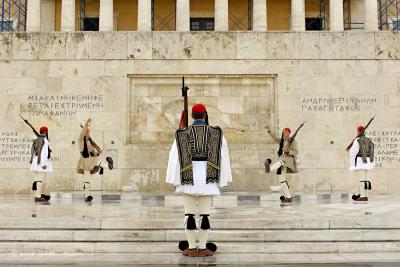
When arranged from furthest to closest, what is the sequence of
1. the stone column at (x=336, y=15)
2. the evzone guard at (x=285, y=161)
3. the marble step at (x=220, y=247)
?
the stone column at (x=336, y=15), the evzone guard at (x=285, y=161), the marble step at (x=220, y=247)

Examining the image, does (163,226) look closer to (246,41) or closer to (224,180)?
(224,180)

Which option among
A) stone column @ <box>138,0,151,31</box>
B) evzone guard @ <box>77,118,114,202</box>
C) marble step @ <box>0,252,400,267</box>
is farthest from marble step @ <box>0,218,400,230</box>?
stone column @ <box>138,0,151,31</box>

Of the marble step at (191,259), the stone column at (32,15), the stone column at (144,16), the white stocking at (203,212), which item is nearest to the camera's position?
the marble step at (191,259)

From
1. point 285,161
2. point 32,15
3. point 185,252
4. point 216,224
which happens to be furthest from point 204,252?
point 32,15

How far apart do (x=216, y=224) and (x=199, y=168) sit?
1.73 m

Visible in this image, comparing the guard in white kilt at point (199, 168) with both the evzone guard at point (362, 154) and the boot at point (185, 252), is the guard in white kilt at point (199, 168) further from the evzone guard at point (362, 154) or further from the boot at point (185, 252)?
the evzone guard at point (362, 154)

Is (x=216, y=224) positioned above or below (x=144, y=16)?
below

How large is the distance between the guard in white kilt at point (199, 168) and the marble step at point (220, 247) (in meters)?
0.70

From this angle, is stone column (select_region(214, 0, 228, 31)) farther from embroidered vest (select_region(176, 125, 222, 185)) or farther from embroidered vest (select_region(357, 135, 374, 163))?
embroidered vest (select_region(176, 125, 222, 185))

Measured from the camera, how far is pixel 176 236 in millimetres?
8156

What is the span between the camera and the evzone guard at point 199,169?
286 inches

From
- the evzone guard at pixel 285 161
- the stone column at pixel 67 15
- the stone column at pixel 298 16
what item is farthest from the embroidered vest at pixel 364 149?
the stone column at pixel 67 15

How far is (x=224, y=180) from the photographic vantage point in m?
7.47

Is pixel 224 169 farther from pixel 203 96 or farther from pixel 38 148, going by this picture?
pixel 203 96
